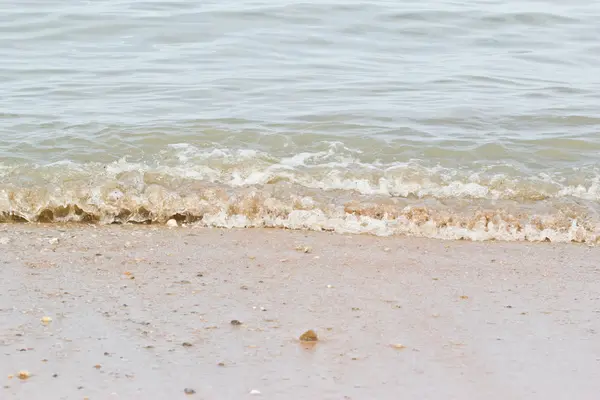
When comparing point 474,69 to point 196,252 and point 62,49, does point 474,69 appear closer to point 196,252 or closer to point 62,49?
point 62,49

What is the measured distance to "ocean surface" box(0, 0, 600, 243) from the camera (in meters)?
5.76

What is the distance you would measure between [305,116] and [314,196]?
2.13 meters

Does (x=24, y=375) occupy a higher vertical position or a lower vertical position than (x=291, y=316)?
higher

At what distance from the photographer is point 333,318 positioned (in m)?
3.79

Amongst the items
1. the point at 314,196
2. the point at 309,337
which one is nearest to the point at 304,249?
the point at 314,196

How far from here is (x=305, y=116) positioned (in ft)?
26.1

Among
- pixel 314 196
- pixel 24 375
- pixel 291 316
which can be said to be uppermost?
pixel 24 375

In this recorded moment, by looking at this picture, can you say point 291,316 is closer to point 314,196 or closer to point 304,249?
point 304,249

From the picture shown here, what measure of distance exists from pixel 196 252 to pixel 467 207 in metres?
1.93

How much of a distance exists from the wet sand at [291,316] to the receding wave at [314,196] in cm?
31

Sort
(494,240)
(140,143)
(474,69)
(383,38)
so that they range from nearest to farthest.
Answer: (494,240), (140,143), (474,69), (383,38)

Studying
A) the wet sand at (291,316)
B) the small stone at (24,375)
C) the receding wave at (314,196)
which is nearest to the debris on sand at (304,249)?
the wet sand at (291,316)

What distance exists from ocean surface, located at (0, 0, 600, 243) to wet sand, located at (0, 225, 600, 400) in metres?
0.52

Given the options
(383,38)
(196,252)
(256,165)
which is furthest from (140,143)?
(383,38)
